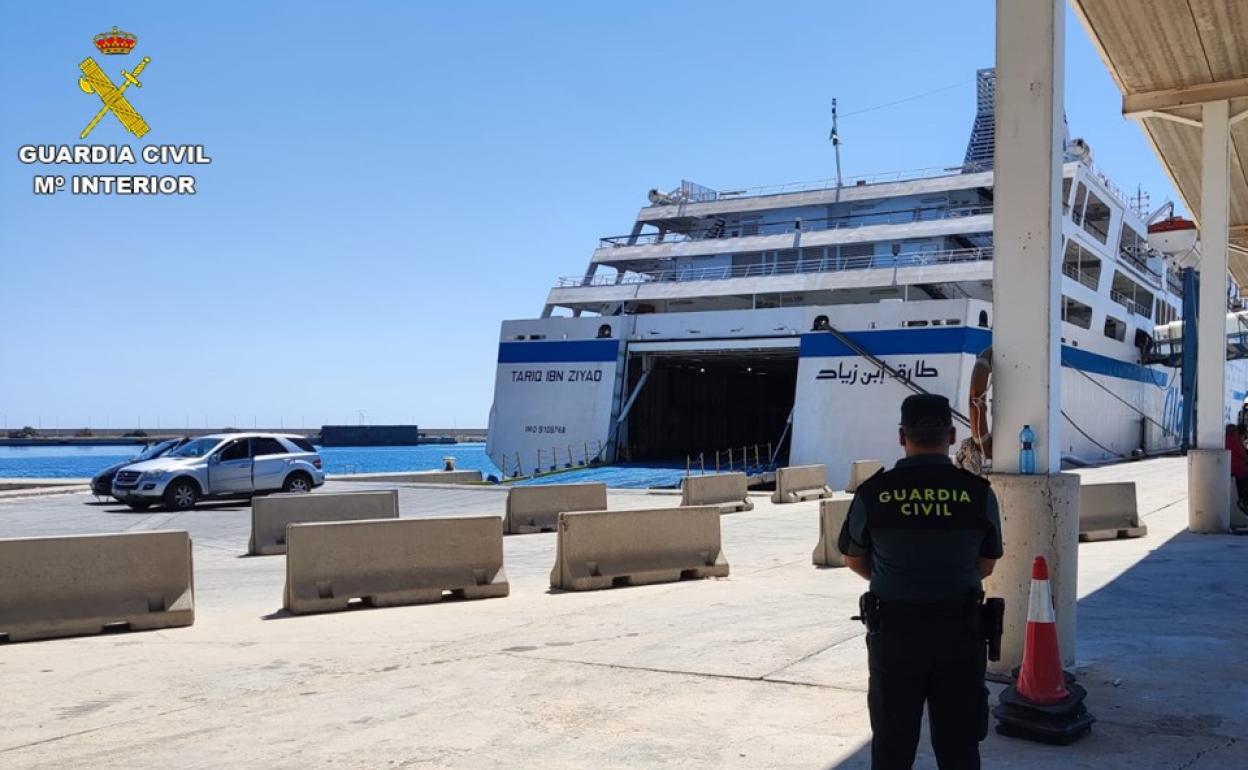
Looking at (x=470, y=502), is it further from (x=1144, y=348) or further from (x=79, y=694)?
(x=1144, y=348)

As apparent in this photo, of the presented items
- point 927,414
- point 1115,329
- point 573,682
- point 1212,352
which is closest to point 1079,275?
point 1115,329

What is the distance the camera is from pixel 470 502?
64.6 ft

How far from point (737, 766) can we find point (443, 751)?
1.31 meters

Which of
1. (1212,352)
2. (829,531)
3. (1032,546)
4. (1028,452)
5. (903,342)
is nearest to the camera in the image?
(1032,546)

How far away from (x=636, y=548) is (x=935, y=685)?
21.0 ft

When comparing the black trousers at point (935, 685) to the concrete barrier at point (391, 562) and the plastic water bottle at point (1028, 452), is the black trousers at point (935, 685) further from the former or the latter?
the concrete barrier at point (391, 562)

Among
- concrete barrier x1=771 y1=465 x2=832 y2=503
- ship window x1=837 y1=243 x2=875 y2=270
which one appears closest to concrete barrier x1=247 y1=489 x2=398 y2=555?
concrete barrier x1=771 y1=465 x2=832 y2=503

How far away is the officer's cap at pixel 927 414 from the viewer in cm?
376

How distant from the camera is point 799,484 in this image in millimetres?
19547

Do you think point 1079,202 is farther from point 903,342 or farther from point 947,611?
point 947,611

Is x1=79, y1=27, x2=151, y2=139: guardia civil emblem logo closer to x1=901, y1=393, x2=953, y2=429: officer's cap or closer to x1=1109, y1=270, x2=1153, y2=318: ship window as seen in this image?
x1=901, y1=393, x2=953, y2=429: officer's cap

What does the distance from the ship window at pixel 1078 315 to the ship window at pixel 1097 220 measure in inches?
118

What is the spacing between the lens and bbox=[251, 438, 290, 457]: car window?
801 inches

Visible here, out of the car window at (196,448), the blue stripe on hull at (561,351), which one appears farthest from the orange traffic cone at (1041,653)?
the blue stripe on hull at (561,351)
